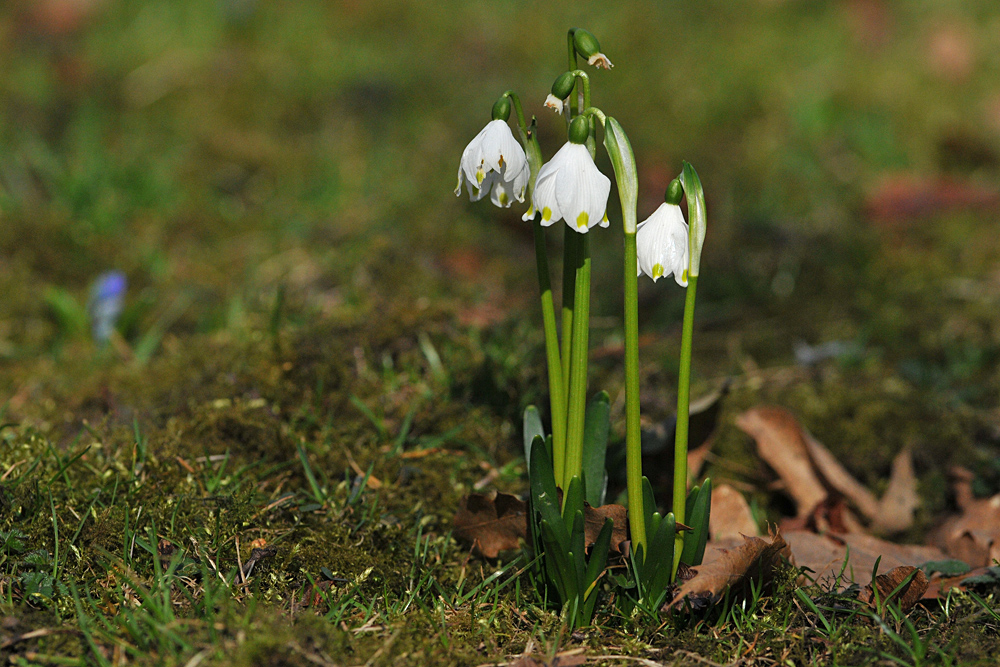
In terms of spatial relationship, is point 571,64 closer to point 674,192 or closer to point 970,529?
point 674,192

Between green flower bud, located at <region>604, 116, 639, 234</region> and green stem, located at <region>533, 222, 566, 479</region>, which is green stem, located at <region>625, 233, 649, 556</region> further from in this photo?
green stem, located at <region>533, 222, 566, 479</region>

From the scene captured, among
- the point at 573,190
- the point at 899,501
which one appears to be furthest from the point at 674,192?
the point at 899,501

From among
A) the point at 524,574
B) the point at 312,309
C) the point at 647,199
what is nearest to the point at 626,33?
the point at 647,199

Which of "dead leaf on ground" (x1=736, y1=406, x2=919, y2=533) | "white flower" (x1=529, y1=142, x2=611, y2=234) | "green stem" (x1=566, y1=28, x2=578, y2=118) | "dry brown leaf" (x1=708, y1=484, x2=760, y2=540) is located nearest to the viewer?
"white flower" (x1=529, y1=142, x2=611, y2=234)

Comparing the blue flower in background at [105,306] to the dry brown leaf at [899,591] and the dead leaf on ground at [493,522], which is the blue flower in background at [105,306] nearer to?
the dead leaf on ground at [493,522]

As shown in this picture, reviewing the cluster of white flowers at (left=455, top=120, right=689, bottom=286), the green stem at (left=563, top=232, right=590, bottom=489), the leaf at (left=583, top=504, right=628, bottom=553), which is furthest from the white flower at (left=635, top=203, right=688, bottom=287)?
the leaf at (left=583, top=504, right=628, bottom=553)
